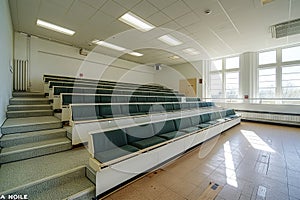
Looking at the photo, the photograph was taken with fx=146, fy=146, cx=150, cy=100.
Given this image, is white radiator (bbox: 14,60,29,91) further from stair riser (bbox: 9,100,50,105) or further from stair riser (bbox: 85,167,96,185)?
stair riser (bbox: 85,167,96,185)

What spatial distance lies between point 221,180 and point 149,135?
4.04 feet

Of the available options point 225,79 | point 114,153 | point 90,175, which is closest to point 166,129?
point 114,153

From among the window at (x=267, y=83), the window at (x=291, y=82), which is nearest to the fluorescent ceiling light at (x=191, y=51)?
the window at (x=267, y=83)

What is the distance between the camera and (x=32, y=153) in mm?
2016

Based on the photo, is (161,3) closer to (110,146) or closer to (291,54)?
(110,146)

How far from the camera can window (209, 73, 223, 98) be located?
8.07 meters

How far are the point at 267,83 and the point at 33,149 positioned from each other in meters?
8.41

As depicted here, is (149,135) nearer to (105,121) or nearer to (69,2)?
(105,121)

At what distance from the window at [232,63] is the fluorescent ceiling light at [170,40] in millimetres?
3600

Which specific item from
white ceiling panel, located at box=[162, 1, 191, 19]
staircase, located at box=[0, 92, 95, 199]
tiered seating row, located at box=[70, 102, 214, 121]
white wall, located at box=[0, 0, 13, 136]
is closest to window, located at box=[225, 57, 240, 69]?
tiered seating row, located at box=[70, 102, 214, 121]

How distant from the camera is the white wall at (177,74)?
8547 mm

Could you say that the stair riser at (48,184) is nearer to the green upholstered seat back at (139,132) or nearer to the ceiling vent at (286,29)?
the green upholstered seat back at (139,132)

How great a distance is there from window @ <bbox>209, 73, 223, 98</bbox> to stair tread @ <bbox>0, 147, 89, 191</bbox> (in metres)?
7.70

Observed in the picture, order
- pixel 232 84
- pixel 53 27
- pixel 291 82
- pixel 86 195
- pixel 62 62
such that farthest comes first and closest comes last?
pixel 232 84 → pixel 62 62 → pixel 291 82 → pixel 53 27 → pixel 86 195
